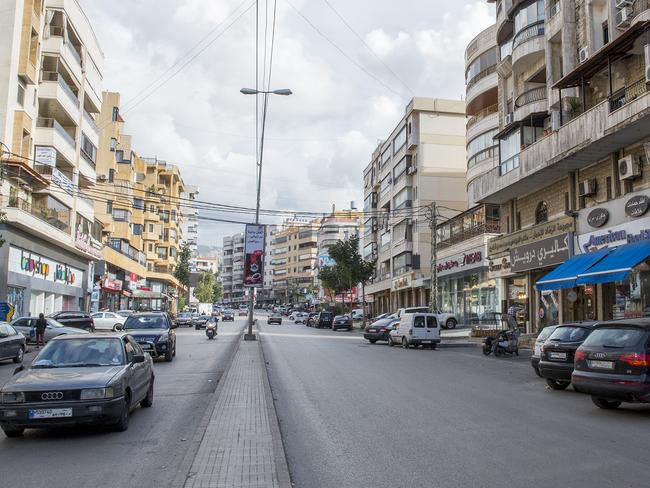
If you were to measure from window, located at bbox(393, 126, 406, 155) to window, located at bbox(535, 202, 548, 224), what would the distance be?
3472 centimetres

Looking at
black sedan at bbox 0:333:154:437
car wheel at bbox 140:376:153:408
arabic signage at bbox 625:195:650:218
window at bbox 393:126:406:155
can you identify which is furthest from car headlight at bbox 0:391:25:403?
window at bbox 393:126:406:155

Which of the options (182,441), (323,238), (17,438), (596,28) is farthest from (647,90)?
(323,238)

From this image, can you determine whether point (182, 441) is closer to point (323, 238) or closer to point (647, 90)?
point (647, 90)

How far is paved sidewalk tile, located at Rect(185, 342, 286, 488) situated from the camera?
5887 millimetres

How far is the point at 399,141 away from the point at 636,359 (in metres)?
57.7

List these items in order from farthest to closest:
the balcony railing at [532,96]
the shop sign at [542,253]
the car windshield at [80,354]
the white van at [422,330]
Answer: the balcony railing at [532,96]
the white van at [422,330]
the shop sign at [542,253]
the car windshield at [80,354]

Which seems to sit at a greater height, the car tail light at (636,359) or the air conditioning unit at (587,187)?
the air conditioning unit at (587,187)

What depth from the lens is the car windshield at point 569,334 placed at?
13765 millimetres

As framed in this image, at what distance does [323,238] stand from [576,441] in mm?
130707

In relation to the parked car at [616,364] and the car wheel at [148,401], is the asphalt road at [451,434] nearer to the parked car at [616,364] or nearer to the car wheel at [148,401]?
the parked car at [616,364]

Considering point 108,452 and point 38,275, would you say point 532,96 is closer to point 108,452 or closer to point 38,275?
point 108,452

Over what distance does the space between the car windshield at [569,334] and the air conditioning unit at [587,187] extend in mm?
11821

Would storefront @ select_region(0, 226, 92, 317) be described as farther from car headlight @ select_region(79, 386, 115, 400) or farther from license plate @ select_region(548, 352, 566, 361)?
license plate @ select_region(548, 352, 566, 361)

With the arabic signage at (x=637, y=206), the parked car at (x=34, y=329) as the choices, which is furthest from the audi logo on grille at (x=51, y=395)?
the parked car at (x=34, y=329)
